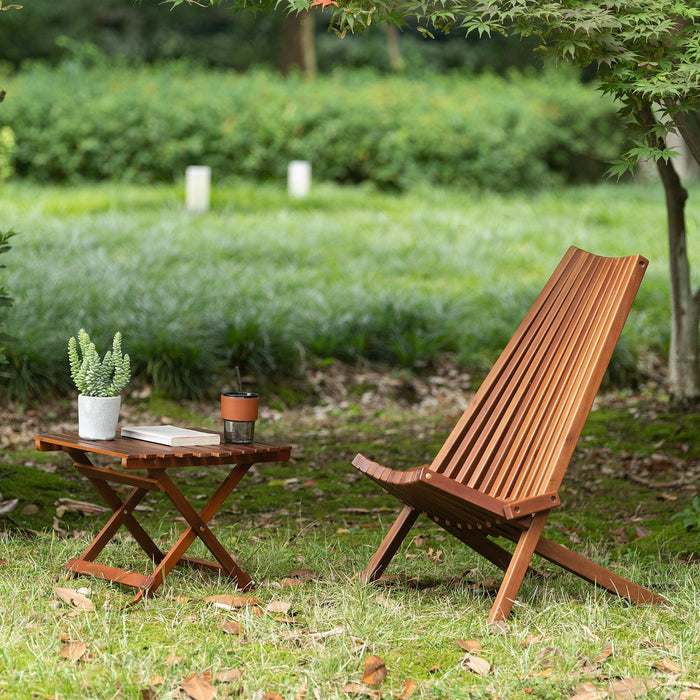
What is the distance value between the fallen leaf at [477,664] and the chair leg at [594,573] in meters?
0.51

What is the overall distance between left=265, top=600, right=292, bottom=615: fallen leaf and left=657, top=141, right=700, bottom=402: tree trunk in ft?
12.0

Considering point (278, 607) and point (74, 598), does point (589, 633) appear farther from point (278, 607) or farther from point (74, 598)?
point (74, 598)

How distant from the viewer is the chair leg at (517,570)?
10.3 feet

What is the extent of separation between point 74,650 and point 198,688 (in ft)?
1.50

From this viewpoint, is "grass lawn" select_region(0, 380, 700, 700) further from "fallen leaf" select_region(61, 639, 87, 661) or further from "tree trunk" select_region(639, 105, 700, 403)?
"tree trunk" select_region(639, 105, 700, 403)

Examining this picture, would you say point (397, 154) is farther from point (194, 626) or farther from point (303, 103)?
point (194, 626)

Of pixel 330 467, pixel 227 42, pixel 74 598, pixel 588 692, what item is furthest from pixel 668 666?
pixel 227 42

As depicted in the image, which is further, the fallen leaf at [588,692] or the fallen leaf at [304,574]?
the fallen leaf at [304,574]

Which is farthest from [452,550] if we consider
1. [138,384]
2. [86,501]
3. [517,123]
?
[517,123]

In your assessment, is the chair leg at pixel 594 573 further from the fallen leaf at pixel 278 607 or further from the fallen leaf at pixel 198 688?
the fallen leaf at pixel 198 688

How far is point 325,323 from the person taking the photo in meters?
7.63

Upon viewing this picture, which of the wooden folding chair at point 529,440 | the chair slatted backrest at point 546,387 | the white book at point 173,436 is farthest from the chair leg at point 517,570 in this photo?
the white book at point 173,436

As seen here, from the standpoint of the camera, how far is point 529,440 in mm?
3479

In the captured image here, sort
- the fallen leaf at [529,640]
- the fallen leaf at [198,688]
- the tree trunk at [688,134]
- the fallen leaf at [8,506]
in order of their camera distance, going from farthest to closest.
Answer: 1. the fallen leaf at [8,506]
2. the tree trunk at [688,134]
3. the fallen leaf at [529,640]
4. the fallen leaf at [198,688]
